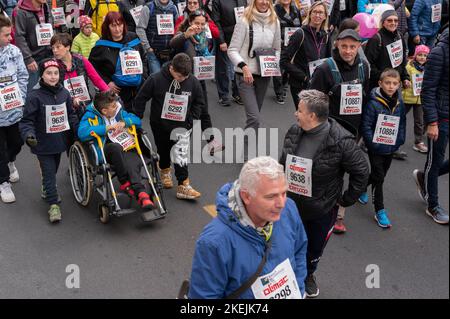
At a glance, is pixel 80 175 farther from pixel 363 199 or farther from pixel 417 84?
pixel 417 84

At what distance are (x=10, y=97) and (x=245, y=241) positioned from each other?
11.7 ft

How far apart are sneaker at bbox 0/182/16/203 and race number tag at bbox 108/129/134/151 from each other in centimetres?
127

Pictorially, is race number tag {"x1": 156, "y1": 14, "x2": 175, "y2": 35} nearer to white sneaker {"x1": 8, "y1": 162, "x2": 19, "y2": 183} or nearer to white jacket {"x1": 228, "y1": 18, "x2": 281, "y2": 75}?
white jacket {"x1": 228, "y1": 18, "x2": 281, "y2": 75}

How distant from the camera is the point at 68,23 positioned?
8.73 meters

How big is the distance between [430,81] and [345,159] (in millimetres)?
1513

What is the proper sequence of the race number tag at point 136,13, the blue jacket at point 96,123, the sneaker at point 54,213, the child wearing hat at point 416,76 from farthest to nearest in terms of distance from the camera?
the race number tag at point 136,13 < the child wearing hat at point 416,76 < the sneaker at point 54,213 < the blue jacket at point 96,123

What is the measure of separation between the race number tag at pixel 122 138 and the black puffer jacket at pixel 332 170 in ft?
5.86

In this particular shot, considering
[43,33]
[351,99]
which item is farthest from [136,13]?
[351,99]

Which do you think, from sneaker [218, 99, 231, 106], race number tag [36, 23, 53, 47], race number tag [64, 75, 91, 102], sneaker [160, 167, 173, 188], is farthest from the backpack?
sneaker [218, 99, 231, 106]

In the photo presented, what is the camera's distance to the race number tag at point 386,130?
480cm

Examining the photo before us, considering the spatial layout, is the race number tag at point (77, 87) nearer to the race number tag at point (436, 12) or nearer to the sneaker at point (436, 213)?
the sneaker at point (436, 213)

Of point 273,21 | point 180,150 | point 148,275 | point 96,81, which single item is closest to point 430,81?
point 273,21

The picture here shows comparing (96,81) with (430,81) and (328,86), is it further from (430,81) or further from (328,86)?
(430,81)

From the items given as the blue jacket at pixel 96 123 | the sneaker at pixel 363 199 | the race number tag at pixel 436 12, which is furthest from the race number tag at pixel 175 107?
the race number tag at pixel 436 12
